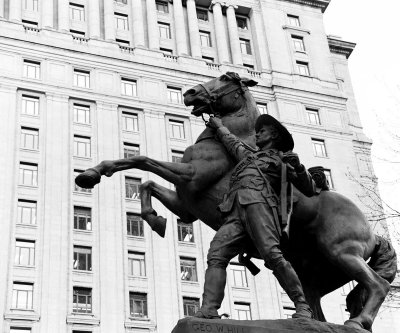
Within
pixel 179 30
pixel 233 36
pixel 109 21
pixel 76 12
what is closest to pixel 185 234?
pixel 109 21

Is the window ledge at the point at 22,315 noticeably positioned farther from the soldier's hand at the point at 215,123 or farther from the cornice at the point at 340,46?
the cornice at the point at 340,46

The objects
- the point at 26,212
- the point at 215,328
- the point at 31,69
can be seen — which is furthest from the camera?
the point at 31,69

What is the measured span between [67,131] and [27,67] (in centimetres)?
697

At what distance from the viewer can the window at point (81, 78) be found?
208 feet

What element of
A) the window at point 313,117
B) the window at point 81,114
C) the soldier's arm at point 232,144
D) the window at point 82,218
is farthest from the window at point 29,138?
the soldier's arm at point 232,144

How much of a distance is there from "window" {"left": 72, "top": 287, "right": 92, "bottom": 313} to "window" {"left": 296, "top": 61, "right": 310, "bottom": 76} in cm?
3283

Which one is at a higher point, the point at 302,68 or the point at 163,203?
the point at 302,68

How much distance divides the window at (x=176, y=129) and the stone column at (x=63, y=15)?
1238cm

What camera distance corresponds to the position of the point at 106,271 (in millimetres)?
53156

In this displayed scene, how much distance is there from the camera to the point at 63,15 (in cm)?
6662

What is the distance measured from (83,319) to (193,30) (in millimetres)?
32073

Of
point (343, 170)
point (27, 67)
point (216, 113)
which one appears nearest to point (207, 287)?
point (216, 113)

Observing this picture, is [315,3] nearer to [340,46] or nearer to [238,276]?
[340,46]

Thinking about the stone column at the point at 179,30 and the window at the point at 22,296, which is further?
the stone column at the point at 179,30
